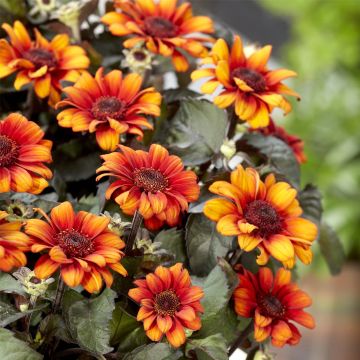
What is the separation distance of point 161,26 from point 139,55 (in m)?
0.03

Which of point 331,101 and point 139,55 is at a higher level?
point 139,55

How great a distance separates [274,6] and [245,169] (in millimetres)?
2108

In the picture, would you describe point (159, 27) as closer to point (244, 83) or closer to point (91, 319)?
point (244, 83)

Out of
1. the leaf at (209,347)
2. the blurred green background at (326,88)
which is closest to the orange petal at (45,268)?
the leaf at (209,347)

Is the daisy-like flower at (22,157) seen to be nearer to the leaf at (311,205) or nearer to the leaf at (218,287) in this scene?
the leaf at (218,287)

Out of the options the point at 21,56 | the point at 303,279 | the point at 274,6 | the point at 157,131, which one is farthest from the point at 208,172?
the point at 274,6

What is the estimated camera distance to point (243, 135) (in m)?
0.61

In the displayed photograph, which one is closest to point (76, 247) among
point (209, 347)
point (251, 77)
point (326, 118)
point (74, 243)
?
point (74, 243)

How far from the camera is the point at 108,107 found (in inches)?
20.5

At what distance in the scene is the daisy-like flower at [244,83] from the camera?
0.54m

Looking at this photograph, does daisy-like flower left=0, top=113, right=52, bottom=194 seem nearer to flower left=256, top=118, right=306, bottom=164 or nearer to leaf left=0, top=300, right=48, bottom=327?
leaf left=0, top=300, right=48, bottom=327

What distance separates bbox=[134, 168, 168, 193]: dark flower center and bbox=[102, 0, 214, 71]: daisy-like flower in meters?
0.14

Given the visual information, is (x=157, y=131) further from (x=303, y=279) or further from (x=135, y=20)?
(x=303, y=279)

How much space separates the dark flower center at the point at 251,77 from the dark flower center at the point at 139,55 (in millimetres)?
77
